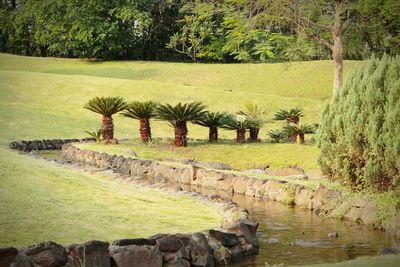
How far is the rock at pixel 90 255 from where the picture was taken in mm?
8922

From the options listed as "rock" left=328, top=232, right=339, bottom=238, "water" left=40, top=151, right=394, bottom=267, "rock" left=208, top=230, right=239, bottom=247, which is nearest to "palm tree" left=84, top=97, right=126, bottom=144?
"water" left=40, top=151, right=394, bottom=267

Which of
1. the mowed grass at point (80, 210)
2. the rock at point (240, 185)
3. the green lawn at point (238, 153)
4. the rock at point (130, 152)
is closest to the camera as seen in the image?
the mowed grass at point (80, 210)

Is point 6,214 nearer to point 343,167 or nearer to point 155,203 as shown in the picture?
point 155,203

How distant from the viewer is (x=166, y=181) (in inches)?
784

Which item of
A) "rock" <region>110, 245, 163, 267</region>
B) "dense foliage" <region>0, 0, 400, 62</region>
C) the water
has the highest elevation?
"dense foliage" <region>0, 0, 400, 62</region>

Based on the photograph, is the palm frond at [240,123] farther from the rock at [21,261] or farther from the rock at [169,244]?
the rock at [21,261]

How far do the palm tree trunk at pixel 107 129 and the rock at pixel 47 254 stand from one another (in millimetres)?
17952

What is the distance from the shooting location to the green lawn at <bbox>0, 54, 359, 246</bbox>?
11547 mm

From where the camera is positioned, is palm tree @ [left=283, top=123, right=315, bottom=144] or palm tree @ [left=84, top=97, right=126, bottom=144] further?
palm tree @ [left=84, top=97, right=126, bottom=144]

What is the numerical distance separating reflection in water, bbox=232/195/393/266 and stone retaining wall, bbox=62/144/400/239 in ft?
0.94

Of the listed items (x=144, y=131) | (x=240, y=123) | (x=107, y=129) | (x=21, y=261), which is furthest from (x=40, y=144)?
(x=21, y=261)

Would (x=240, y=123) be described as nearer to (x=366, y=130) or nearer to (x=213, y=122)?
(x=213, y=122)

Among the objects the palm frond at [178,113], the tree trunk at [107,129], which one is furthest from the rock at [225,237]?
the tree trunk at [107,129]

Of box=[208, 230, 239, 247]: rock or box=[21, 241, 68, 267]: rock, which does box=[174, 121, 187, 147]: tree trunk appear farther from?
box=[21, 241, 68, 267]: rock
